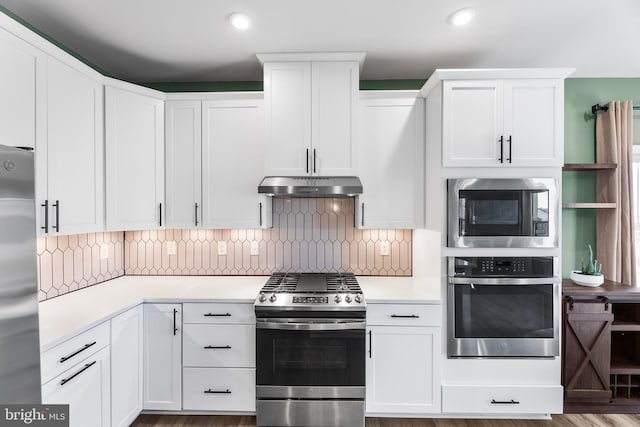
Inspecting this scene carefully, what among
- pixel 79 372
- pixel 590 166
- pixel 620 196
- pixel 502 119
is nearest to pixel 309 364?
pixel 79 372

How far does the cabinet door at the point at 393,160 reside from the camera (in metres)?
2.58

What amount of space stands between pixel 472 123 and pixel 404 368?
1.73 m

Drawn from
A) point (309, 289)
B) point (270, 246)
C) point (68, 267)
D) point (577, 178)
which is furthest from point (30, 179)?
point (577, 178)

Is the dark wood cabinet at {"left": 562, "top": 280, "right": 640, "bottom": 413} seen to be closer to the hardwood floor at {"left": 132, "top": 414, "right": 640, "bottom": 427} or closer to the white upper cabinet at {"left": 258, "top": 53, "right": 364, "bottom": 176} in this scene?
the hardwood floor at {"left": 132, "top": 414, "right": 640, "bottom": 427}

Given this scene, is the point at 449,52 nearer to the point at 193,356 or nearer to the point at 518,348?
the point at 518,348

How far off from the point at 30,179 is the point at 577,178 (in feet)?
12.3

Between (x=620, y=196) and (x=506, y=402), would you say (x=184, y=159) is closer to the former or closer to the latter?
(x=506, y=402)

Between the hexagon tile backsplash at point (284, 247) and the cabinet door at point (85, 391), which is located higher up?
the hexagon tile backsplash at point (284, 247)

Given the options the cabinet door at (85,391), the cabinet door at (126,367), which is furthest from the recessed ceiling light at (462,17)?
the cabinet door at (85,391)

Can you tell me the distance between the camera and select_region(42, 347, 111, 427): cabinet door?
5.21 feet

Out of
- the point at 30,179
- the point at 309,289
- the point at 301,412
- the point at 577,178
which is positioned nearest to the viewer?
the point at 30,179

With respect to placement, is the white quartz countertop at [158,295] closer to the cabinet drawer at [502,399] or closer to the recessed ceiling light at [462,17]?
the cabinet drawer at [502,399]

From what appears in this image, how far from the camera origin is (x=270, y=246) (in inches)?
117

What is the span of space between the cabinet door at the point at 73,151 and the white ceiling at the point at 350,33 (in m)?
0.41
